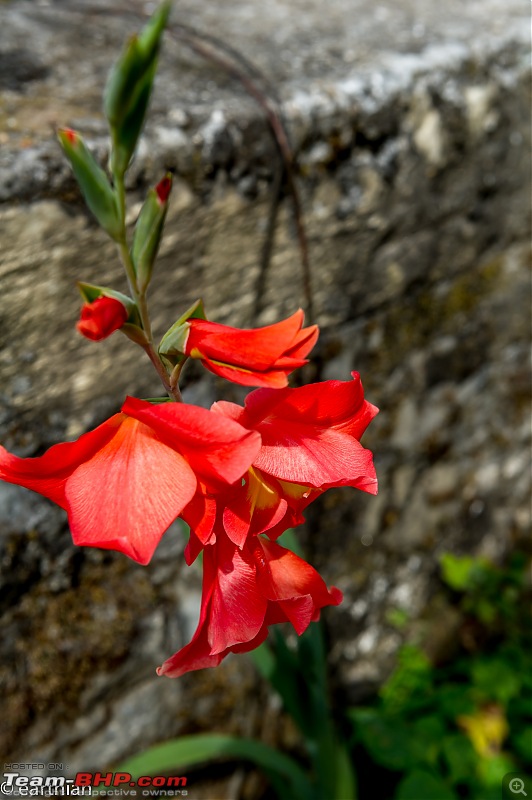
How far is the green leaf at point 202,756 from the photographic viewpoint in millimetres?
1374

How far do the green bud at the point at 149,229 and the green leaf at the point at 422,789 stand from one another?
4.51 feet

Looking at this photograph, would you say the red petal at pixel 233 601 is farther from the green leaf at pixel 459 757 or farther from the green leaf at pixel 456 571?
the green leaf at pixel 456 571

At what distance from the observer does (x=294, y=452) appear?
27.7 inches

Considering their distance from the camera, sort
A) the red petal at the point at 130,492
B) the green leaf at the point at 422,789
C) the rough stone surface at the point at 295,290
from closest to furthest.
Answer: the red petal at the point at 130,492 < the rough stone surface at the point at 295,290 < the green leaf at the point at 422,789

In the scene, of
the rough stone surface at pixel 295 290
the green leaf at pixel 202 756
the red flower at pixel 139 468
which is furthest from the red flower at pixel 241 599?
the green leaf at pixel 202 756

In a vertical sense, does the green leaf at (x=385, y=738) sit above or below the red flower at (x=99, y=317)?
below

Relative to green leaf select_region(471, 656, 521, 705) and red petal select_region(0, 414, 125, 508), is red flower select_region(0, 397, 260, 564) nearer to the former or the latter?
red petal select_region(0, 414, 125, 508)

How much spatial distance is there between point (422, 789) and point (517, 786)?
0.87ft

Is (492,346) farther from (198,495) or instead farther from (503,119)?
(198,495)

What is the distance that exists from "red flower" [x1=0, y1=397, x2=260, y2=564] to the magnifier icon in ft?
4.76

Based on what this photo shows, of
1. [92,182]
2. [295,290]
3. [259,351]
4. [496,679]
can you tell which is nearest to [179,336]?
[259,351]

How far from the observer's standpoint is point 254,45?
167cm

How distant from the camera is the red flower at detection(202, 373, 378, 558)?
2.28 ft

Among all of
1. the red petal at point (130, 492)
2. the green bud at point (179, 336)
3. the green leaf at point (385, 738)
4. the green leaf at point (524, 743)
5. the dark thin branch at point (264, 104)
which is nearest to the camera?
the red petal at point (130, 492)
